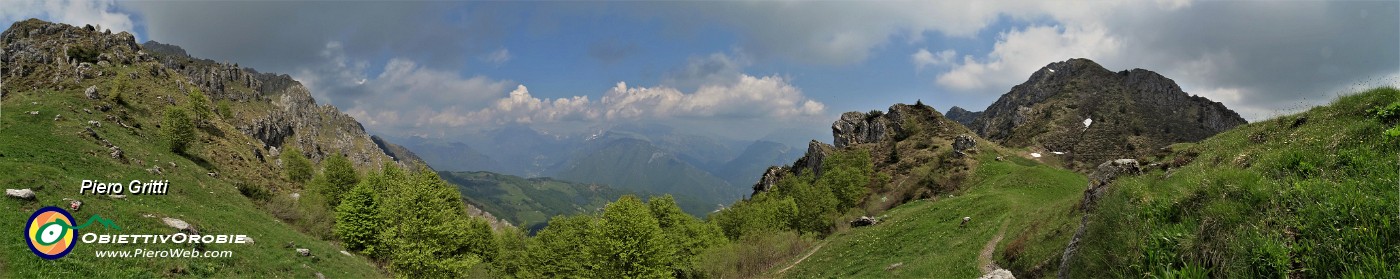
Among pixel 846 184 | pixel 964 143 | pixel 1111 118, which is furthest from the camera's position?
pixel 1111 118

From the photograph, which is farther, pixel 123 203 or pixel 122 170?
pixel 122 170

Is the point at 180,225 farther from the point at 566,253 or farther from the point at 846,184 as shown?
the point at 846,184

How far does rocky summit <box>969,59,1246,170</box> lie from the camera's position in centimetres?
13600

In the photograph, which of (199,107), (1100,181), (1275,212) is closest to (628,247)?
(1100,181)

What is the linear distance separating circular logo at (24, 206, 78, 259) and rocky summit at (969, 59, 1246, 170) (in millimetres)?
149613

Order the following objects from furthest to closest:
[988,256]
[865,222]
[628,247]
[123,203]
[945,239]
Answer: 1. [865,222]
2. [628,247]
3. [945,239]
4. [123,203]
5. [988,256]

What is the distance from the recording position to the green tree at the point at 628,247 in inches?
1530

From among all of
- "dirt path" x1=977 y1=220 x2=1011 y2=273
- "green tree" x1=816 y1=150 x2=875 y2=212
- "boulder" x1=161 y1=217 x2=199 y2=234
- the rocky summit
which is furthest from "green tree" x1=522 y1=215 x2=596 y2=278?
the rocky summit

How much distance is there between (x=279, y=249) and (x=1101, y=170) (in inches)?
2066

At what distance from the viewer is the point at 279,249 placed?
121 ft

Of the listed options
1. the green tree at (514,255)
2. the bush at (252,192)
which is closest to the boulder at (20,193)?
the green tree at (514,255)

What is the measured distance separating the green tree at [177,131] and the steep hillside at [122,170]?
40.3 inches

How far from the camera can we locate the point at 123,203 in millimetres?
33781

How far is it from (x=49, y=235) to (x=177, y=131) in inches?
2486
